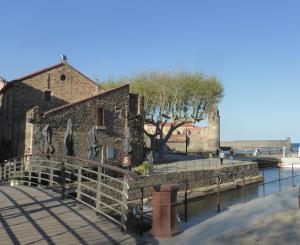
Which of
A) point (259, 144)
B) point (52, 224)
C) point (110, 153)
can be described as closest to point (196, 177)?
point (110, 153)

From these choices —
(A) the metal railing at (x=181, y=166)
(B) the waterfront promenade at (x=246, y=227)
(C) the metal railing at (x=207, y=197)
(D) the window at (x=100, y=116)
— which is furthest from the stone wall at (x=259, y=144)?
(B) the waterfront promenade at (x=246, y=227)

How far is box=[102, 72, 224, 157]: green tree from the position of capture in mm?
49406

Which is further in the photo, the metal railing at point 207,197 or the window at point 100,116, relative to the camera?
the window at point 100,116

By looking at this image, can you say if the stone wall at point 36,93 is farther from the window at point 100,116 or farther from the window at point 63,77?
the window at point 100,116

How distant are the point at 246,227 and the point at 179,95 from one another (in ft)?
132

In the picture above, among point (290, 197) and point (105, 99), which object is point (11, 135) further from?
point (290, 197)

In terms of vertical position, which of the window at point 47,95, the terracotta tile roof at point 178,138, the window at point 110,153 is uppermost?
the window at point 47,95

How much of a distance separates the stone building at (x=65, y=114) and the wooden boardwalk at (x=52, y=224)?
64.5 ft

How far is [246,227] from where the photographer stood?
9344 mm

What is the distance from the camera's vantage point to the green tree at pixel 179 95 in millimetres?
49406

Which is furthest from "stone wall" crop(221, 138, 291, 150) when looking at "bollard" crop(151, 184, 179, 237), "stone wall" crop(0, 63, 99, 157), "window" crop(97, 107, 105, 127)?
"bollard" crop(151, 184, 179, 237)

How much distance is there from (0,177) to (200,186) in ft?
50.5

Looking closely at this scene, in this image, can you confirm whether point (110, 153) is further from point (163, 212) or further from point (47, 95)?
point (163, 212)

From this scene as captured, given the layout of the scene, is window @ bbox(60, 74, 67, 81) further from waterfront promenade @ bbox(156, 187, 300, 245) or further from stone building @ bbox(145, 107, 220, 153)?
stone building @ bbox(145, 107, 220, 153)
